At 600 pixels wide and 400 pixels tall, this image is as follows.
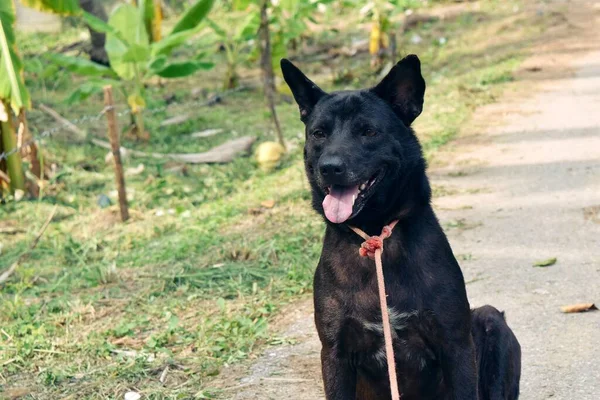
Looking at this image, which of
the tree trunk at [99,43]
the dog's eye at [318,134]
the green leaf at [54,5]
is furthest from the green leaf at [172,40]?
the dog's eye at [318,134]

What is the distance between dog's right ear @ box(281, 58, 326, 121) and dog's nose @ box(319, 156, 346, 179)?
461mm

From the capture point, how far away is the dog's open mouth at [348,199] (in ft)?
12.1

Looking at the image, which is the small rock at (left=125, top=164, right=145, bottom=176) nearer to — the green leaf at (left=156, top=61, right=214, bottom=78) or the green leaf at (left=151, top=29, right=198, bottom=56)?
the green leaf at (left=156, top=61, right=214, bottom=78)

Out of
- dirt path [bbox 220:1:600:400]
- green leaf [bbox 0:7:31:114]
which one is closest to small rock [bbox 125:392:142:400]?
dirt path [bbox 220:1:600:400]

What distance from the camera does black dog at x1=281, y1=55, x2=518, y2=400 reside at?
3646 mm

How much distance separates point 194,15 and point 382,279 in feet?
24.3

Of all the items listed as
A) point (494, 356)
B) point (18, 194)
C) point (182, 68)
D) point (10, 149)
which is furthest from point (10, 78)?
point (494, 356)

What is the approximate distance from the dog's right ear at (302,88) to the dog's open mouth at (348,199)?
0.48 meters

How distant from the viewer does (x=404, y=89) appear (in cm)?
387

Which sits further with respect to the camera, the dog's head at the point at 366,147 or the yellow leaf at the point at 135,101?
the yellow leaf at the point at 135,101

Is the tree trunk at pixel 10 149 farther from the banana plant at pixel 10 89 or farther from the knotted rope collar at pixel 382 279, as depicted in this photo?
the knotted rope collar at pixel 382 279

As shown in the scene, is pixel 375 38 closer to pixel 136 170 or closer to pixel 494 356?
pixel 136 170

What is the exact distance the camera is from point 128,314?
239 inches

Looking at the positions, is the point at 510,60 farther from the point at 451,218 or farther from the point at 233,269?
the point at 233,269
